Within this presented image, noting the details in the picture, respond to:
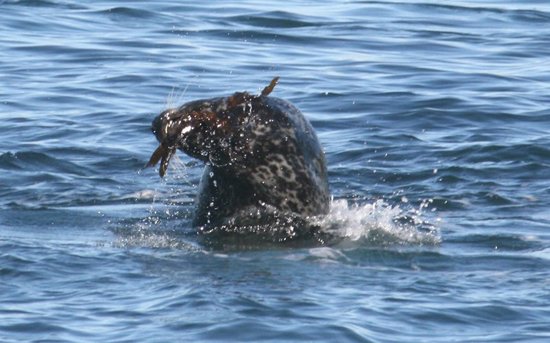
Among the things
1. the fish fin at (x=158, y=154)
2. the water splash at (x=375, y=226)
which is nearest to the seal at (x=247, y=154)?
the fish fin at (x=158, y=154)

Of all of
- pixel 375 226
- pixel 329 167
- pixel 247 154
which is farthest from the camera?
pixel 329 167

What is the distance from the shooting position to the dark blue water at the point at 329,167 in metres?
8.40

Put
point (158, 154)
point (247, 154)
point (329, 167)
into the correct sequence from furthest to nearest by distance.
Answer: point (329, 167) → point (247, 154) → point (158, 154)

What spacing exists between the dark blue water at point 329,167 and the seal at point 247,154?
0.31 meters

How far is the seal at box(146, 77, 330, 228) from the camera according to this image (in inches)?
386

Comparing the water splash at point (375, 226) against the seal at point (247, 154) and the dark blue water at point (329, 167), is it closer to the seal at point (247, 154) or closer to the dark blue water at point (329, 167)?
the dark blue water at point (329, 167)

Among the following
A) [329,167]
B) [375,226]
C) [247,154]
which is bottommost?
[329,167]

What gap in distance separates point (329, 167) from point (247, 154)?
10.6 ft

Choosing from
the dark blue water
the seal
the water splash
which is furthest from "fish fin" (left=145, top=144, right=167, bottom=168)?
the water splash

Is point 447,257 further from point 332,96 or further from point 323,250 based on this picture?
point 332,96

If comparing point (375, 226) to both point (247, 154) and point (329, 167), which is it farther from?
point (329, 167)

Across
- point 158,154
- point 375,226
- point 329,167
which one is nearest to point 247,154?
point 158,154

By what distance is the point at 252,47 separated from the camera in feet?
63.1

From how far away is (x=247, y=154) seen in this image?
32.7ft
